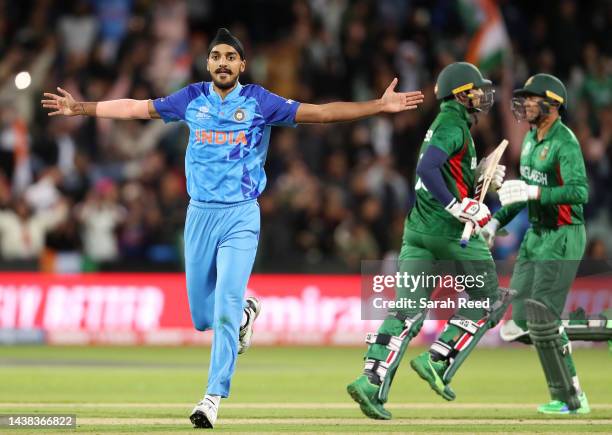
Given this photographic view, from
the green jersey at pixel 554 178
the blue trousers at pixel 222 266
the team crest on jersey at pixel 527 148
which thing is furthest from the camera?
the team crest on jersey at pixel 527 148

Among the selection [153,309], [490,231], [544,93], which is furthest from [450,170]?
[153,309]

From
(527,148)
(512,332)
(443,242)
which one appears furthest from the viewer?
(512,332)

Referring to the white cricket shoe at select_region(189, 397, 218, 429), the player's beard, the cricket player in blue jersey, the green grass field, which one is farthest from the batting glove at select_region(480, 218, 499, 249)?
the white cricket shoe at select_region(189, 397, 218, 429)

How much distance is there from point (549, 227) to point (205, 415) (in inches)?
129

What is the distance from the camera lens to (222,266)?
30.9ft

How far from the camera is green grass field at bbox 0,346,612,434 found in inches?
377

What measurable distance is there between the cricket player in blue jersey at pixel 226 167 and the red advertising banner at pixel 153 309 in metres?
8.77

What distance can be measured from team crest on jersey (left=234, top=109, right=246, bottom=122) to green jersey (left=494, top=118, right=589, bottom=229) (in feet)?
8.08

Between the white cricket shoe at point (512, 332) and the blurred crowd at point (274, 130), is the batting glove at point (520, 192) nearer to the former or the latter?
the white cricket shoe at point (512, 332)

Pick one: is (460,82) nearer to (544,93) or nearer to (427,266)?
(544,93)

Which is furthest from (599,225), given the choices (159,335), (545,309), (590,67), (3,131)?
(545,309)

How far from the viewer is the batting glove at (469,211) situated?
32.1 ft

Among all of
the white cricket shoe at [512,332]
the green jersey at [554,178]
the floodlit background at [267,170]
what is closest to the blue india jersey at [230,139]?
the green jersey at [554,178]

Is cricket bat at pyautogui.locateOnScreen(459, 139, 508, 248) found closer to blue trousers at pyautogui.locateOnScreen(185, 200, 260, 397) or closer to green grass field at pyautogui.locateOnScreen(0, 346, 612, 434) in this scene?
green grass field at pyautogui.locateOnScreen(0, 346, 612, 434)
